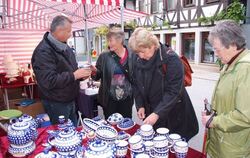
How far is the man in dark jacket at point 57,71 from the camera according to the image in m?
2.07

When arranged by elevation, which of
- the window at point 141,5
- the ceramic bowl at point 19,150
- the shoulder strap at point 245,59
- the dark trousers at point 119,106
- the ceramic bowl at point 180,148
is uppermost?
the window at point 141,5

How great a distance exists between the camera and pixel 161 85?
1857mm

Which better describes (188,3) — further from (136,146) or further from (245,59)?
(136,146)

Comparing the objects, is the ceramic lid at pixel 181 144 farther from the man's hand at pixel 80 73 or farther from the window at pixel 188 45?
the window at pixel 188 45

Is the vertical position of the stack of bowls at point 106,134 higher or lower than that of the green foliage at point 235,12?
lower

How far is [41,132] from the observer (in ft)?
5.80

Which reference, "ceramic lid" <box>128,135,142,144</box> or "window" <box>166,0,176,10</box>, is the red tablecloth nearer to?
"ceramic lid" <box>128,135,142,144</box>

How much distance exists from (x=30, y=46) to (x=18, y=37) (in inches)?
11.1

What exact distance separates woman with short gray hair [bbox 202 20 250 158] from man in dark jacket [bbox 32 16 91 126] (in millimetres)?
1176

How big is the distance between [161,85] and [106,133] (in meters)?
0.59

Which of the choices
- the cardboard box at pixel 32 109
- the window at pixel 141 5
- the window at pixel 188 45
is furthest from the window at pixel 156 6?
the cardboard box at pixel 32 109

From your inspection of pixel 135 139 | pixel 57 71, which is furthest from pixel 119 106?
pixel 135 139

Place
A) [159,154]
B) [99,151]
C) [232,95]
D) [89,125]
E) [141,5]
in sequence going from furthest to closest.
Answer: [141,5], [89,125], [232,95], [159,154], [99,151]

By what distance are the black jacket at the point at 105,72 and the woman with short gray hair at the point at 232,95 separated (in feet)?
3.71
